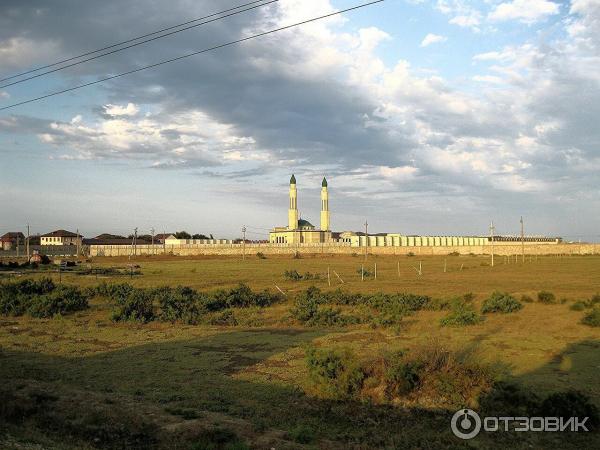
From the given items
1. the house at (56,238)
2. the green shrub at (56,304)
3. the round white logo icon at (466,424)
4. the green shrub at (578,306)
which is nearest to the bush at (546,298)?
the green shrub at (578,306)

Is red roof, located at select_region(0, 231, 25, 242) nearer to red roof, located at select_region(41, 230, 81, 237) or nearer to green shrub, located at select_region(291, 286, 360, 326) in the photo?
red roof, located at select_region(41, 230, 81, 237)

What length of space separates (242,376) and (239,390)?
4.97ft

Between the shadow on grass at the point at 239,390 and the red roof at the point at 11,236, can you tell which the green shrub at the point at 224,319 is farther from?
the red roof at the point at 11,236

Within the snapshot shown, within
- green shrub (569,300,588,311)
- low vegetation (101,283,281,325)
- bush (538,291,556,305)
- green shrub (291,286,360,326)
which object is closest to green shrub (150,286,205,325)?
low vegetation (101,283,281,325)

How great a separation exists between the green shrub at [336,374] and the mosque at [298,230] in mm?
118995

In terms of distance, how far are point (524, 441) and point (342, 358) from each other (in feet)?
14.9

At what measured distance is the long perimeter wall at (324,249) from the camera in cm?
10912

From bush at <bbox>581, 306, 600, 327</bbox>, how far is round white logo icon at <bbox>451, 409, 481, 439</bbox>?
1389 cm

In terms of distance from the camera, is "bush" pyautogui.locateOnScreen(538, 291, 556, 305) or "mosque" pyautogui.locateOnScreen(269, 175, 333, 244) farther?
"mosque" pyautogui.locateOnScreen(269, 175, 333, 244)

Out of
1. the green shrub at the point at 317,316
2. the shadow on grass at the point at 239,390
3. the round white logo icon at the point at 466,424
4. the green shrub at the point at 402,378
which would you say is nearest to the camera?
the shadow on grass at the point at 239,390

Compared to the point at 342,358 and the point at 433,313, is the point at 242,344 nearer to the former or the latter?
the point at 342,358

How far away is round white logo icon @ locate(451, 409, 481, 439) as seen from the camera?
32.2 ft

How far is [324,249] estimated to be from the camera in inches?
4547

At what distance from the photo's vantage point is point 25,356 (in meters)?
17.1
